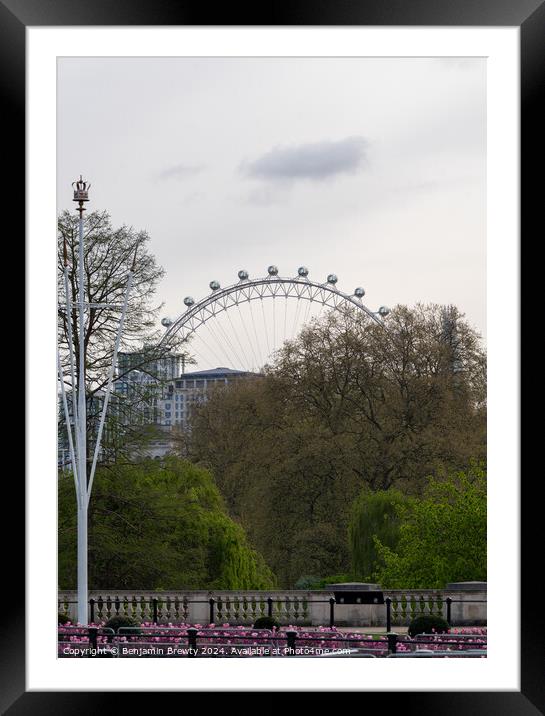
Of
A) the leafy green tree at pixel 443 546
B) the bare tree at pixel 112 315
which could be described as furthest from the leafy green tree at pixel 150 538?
the leafy green tree at pixel 443 546

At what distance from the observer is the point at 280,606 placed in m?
22.7

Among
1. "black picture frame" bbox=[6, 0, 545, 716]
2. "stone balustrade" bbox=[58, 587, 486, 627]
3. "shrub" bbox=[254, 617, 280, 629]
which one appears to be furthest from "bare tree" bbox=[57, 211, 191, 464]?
"black picture frame" bbox=[6, 0, 545, 716]

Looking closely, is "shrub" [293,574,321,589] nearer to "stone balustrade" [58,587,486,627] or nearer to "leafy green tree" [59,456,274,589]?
"leafy green tree" [59,456,274,589]

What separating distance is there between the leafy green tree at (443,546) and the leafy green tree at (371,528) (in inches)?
84.0

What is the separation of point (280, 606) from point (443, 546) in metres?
3.78

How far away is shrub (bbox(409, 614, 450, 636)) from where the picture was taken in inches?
696

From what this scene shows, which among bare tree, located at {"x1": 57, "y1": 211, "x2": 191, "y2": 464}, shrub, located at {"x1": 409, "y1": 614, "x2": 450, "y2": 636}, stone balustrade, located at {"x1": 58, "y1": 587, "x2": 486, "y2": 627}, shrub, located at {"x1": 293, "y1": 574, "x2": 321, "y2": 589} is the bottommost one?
shrub, located at {"x1": 293, "y1": 574, "x2": 321, "y2": 589}

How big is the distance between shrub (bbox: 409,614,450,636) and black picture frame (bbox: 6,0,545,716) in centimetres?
1336

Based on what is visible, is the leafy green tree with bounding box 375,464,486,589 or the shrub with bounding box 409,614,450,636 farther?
the leafy green tree with bounding box 375,464,486,589

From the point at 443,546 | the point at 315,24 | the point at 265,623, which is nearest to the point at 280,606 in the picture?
the point at 443,546

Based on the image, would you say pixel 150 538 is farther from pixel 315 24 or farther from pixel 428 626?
pixel 315 24
